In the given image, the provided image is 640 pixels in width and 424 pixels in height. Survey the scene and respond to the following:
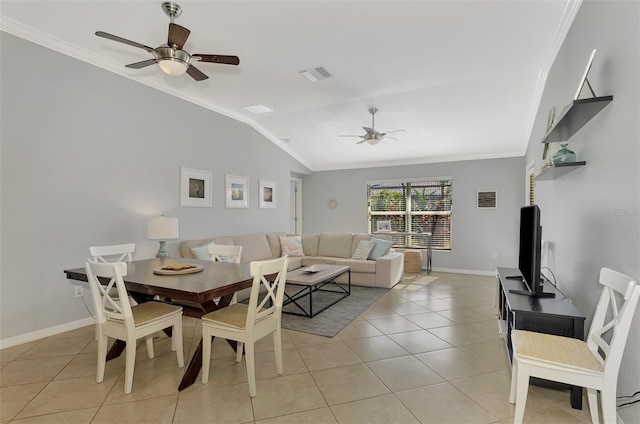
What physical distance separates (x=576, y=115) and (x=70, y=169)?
454cm

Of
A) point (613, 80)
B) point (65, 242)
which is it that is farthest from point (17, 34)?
point (613, 80)

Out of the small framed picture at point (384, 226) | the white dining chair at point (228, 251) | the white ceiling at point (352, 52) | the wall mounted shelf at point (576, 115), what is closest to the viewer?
the wall mounted shelf at point (576, 115)

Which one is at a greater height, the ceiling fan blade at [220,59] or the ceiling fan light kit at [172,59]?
the ceiling fan blade at [220,59]

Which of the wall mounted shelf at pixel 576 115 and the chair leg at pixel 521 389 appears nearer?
the chair leg at pixel 521 389

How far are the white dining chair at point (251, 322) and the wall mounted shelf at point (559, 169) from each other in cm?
220

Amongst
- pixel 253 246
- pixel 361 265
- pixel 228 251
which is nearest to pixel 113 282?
pixel 228 251

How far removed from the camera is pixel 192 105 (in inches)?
189

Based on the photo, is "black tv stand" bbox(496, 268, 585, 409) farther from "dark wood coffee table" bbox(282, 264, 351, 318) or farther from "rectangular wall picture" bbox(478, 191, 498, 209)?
"rectangular wall picture" bbox(478, 191, 498, 209)

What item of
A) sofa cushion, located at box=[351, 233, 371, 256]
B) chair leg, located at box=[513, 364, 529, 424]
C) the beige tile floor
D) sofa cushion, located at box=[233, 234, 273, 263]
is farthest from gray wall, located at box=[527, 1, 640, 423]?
sofa cushion, located at box=[233, 234, 273, 263]

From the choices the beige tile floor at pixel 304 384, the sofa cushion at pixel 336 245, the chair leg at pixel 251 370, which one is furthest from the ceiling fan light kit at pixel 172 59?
the sofa cushion at pixel 336 245

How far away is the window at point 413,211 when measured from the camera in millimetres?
7016

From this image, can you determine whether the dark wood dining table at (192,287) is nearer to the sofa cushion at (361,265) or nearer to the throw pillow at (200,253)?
the throw pillow at (200,253)

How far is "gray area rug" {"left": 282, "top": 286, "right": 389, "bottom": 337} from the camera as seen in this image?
3412 mm

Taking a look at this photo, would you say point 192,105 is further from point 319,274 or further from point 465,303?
point 465,303
